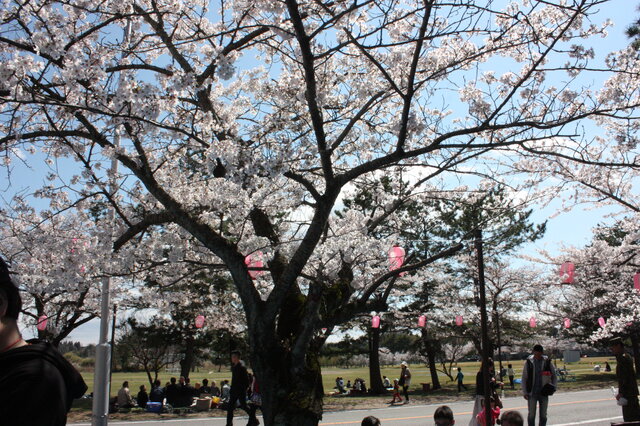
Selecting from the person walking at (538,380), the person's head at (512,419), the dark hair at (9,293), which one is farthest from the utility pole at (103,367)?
the person walking at (538,380)

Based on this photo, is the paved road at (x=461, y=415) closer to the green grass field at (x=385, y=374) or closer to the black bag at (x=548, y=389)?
the black bag at (x=548, y=389)

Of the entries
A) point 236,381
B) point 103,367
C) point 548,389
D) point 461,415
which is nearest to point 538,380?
point 548,389

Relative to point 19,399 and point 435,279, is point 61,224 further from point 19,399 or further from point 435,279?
point 435,279

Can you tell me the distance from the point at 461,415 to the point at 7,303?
50.1 feet

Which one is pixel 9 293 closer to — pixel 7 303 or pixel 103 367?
pixel 7 303

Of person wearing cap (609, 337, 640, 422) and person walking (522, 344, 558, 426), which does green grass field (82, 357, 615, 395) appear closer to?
person walking (522, 344, 558, 426)

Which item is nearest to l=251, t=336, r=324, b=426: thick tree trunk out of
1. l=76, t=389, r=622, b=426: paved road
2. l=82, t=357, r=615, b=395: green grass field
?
l=76, t=389, r=622, b=426: paved road

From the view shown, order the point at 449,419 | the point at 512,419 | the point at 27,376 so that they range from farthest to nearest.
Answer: the point at 449,419
the point at 512,419
the point at 27,376

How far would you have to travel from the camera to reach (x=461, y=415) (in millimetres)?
14836

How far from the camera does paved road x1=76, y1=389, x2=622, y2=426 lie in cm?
1296

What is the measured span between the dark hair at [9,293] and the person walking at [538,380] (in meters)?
8.67

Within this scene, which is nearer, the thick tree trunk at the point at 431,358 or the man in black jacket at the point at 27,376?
the man in black jacket at the point at 27,376

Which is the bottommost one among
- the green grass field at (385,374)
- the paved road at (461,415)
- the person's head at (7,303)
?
the green grass field at (385,374)

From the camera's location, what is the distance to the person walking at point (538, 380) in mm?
8695
